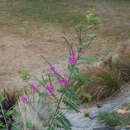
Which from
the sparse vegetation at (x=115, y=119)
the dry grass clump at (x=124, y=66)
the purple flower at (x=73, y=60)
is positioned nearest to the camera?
the purple flower at (x=73, y=60)

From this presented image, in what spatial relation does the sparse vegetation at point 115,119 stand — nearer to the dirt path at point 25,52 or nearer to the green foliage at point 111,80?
the green foliage at point 111,80

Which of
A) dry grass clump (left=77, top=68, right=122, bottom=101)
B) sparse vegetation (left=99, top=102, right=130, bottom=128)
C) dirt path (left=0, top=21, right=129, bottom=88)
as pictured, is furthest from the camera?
dirt path (left=0, top=21, right=129, bottom=88)

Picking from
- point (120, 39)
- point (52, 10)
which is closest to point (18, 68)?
point (120, 39)

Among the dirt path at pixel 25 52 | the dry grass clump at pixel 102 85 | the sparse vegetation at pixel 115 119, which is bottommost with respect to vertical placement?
the dirt path at pixel 25 52

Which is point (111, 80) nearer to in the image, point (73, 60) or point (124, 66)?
point (124, 66)

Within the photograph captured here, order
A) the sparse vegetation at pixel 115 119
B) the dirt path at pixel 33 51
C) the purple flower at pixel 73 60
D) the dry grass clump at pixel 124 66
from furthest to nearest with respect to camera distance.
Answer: the dirt path at pixel 33 51 < the dry grass clump at pixel 124 66 < the sparse vegetation at pixel 115 119 < the purple flower at pixel 73 60

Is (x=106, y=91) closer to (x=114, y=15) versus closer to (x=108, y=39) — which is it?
(x=108, y=39)

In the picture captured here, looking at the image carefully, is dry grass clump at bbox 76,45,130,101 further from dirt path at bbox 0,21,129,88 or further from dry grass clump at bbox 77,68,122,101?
dirt path at bbox 0,21,129,88

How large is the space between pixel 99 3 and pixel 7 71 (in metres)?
7.50

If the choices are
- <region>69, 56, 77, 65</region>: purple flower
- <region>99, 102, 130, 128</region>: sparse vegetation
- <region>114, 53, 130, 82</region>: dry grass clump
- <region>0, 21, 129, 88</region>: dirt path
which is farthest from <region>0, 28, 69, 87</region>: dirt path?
<region>69, 56, 77, 65</region>: purple flower

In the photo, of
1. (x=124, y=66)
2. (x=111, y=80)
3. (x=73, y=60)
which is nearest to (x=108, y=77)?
(x=111, y=80)

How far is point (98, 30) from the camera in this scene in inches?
395

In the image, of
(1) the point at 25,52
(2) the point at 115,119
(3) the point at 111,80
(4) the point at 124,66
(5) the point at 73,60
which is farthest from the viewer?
(1) the point at 25,52

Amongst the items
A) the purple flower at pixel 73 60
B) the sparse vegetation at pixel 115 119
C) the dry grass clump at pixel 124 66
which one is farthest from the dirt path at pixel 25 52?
the purple flower at pixel 73 60
